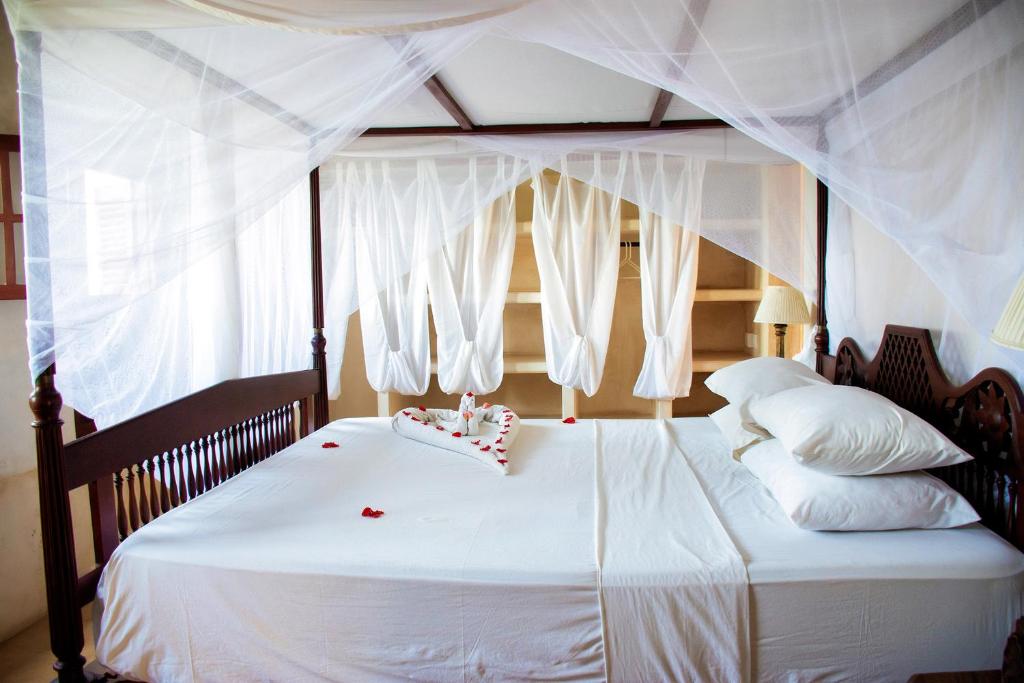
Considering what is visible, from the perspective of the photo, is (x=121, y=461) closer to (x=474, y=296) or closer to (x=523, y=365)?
(x=474, y=296)

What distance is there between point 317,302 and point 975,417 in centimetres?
262

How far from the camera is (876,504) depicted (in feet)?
5.41

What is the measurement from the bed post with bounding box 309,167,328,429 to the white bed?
1.40 metres

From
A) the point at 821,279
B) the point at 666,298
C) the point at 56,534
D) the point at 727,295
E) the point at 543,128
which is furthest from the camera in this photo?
the point at 727,295

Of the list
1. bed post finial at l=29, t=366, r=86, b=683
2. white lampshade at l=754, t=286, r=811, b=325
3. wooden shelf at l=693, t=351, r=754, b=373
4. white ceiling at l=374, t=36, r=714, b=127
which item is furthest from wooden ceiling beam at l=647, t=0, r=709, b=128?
wooden shelf at l=693, t=351, r=754, b=373

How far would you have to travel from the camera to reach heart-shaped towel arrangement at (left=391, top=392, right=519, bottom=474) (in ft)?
7.87

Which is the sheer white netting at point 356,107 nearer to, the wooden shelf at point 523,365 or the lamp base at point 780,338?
the lamp base at point 780,338

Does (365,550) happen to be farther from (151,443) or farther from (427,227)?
(427,227)

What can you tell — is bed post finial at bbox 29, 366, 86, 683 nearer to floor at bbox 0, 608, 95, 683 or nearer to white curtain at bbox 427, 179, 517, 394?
floor at bbox 0, 608, 95, 683

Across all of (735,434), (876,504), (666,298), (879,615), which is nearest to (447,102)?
(666,298)

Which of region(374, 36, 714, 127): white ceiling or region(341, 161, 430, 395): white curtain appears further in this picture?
region(341, 161, 430, 395): white curtain

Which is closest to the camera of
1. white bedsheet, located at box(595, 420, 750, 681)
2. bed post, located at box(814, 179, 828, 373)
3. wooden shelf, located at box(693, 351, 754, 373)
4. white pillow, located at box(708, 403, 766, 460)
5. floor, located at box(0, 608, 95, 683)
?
white bedsheet, located at box(595, 420, 750, 681)

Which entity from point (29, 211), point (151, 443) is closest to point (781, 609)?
point (151, 443)

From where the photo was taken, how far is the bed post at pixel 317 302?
122 inches
